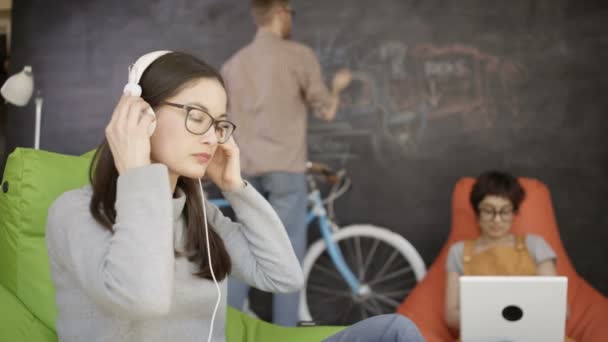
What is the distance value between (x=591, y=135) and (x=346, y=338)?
2.51 metres

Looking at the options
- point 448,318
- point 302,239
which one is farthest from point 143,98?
point 302,239

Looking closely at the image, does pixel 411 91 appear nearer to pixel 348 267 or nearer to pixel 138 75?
pixel 348 267

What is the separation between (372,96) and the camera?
3.62 m

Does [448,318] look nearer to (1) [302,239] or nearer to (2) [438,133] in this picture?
(1) [302,239]

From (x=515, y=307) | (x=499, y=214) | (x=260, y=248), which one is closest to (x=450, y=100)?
(x=499, y=214)

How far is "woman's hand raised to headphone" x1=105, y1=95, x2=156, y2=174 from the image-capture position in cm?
116

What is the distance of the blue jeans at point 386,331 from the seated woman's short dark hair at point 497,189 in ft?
4.72

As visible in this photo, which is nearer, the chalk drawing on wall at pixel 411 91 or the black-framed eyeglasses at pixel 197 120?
the black-framed eyeglasses at pixel 197 120

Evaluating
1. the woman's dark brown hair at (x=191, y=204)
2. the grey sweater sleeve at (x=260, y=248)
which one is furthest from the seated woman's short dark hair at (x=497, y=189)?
the woman's dark brown hair at (x=191, y=204)

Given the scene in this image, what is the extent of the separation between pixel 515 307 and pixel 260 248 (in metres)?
0.90

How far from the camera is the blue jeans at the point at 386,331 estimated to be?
1311 mm

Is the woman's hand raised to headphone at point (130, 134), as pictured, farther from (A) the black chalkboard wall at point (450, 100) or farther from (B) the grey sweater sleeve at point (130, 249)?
(A) the black chalkboard wall at point (450, 100)

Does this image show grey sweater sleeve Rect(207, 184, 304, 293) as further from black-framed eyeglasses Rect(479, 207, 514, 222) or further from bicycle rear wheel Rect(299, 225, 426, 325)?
bicycle rear wheel Rect(299, 225, 426, 325)

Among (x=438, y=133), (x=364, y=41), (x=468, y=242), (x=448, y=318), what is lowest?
(x=448, y=318)
